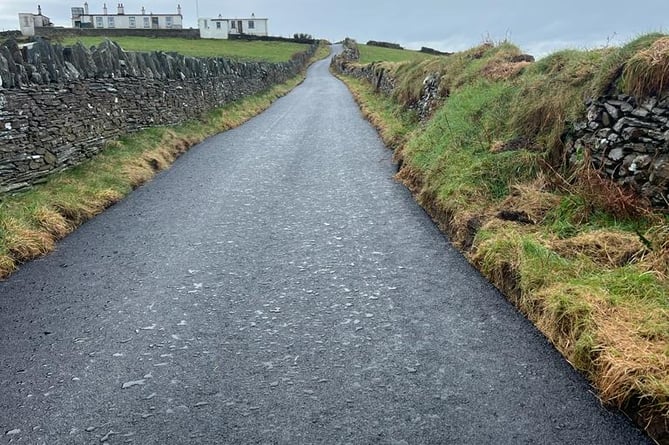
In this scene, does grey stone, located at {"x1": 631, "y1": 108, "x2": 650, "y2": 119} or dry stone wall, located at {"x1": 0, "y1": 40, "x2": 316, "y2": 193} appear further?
dry stone wall, located at {"x1": 0, "y1": 40, "x2": 316, "y2": 193}

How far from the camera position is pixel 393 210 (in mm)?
8320

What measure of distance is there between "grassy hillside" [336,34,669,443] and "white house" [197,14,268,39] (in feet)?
237

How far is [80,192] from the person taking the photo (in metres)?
8.47

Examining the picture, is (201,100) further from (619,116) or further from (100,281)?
(619,116)

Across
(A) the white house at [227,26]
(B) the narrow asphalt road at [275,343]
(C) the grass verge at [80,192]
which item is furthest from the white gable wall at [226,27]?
(B) the narrow asphalt road at [275,343]

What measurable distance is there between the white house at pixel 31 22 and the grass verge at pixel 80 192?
2402 inches

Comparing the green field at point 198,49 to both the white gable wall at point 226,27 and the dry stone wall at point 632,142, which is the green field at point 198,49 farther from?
the dry stone wall at point 632,142

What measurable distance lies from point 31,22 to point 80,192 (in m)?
70.4

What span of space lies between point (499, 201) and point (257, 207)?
3673 millimetres

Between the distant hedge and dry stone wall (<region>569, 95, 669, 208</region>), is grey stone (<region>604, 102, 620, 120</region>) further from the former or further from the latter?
the distant hedge

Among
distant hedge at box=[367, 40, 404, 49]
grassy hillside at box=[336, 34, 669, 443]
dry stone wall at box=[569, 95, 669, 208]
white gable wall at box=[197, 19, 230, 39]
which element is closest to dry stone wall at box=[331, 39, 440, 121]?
grassy hillside at box=[336, 34, 669, 443]

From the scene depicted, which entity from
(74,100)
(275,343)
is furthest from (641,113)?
(74,100)

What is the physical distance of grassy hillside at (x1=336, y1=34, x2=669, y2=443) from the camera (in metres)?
3.83

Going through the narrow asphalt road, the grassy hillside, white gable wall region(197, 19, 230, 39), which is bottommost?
the narrow asphalt road
